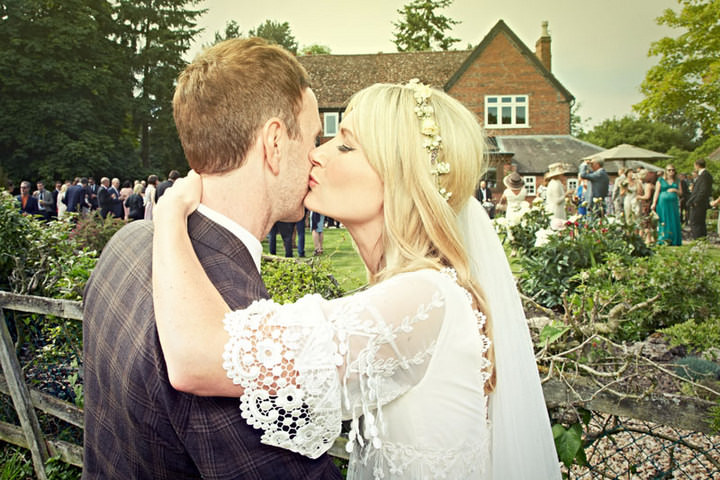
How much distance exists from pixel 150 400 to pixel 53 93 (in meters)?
40.4

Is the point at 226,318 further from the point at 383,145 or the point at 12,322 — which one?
the point at 12,322

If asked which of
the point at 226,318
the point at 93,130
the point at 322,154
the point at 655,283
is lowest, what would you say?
the point at 655,283

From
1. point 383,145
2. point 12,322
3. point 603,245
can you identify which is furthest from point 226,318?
point 603,245

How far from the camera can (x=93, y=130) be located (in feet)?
122

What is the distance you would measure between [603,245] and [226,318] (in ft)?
23.5

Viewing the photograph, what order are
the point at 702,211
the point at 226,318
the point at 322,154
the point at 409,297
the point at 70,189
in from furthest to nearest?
the point at 70,189, the point at 702,211, the point at 322,154, the point at 409,297, the point at 226,318

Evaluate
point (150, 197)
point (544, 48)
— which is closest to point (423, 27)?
point (544, 48)

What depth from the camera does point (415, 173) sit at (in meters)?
2.13

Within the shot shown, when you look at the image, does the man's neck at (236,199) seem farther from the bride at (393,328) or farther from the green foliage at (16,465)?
the green foliage at (16,465)

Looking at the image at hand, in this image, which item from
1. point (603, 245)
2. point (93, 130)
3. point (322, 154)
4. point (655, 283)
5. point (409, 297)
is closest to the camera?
point (409, 297)

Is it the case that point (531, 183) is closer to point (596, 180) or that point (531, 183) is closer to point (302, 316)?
point (596, 180)

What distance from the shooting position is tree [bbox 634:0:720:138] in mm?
28703

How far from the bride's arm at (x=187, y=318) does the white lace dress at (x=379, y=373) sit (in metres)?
0.04

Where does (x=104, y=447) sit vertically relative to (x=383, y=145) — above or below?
below
